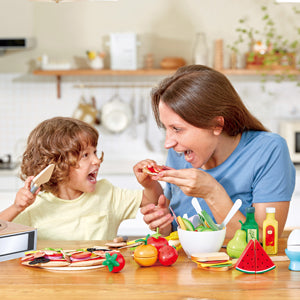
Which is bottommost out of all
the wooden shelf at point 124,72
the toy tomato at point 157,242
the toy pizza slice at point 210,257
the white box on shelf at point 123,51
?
the toy pizza slice at point 210,257

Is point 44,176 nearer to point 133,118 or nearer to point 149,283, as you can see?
point 149,283

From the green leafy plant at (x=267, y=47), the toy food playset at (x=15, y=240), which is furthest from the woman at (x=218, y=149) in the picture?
the green leafy plant at (x=267, y=47)

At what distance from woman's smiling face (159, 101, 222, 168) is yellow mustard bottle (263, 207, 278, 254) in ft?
1.32

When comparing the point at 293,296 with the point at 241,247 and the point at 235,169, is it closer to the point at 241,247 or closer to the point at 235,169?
the point at 241,247

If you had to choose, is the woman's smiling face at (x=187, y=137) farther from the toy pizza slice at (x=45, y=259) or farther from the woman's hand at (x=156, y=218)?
the toy pizza slice at (x=45, y=259)

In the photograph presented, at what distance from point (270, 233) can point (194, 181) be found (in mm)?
285

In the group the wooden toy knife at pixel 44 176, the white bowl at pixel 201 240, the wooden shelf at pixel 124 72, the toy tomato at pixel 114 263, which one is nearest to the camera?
the toy tomato at pixel 114 263

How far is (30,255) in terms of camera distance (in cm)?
143

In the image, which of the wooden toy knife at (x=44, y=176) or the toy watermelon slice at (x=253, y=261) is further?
the wooden toy knife at (x=44, y=176)

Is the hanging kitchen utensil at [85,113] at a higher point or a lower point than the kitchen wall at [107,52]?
lower

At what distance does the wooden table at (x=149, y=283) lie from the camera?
3.76 feet

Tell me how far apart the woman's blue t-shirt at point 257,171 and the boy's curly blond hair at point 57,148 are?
515 mm

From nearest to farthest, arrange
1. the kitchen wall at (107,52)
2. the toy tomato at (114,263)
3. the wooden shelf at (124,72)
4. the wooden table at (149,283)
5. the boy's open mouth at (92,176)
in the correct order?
1. the wooden table at (149,283)
2. the toy tomato at (114,263)
3. the boy's open mouth at (92,176)
4. the wooden shelf at (124,72)
5. the kitchen wall at (107,52)

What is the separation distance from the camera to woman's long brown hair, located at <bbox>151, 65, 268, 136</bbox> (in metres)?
1.74
